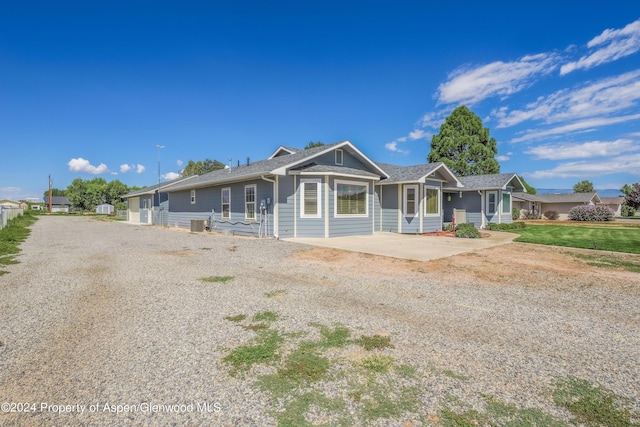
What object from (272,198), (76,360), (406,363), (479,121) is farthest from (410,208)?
(479,121)

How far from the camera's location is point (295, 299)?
512cm

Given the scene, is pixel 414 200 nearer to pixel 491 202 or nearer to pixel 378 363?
pixel 491 202

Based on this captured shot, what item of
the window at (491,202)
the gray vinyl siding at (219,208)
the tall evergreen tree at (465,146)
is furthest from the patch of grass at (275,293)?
the tall evergreen tree at (465,146)

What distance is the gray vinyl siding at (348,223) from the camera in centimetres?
1417

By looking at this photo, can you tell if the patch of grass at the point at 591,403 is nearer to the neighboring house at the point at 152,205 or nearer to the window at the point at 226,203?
the window at the point at 226,203

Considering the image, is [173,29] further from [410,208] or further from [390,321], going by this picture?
[390,321]

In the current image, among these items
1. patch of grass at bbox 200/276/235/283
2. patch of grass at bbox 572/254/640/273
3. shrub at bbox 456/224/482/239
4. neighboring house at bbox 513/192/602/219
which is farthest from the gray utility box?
neighboring house at bbox 513/192/602/219

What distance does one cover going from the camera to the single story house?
13875 millimetres

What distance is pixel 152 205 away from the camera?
27.5 meters

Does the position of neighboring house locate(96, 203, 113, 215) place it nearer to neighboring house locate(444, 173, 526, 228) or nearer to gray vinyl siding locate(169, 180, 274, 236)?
gray vinyl siding locate(169, 180, 274, 236)

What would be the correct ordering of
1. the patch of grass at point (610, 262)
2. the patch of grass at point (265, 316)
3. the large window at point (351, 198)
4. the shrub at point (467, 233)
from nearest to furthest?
the patch of grass at point (265, 316)
the patch of grass at point (610, 262)
the large window at point (351, 198)
the shrub at point (467, 233)

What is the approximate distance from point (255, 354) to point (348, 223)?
11.8 m

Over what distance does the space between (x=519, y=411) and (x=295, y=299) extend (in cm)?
336

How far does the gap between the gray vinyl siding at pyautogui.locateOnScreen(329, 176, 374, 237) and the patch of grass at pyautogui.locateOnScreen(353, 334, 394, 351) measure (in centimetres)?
1056
